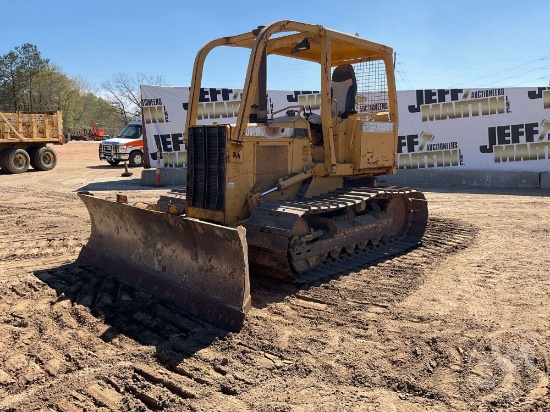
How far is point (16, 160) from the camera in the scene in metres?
19.3

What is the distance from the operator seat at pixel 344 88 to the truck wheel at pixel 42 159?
16.9 meters

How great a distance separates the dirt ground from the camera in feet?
10.6

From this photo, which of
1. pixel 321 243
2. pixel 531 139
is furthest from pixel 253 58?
pixel 531 139

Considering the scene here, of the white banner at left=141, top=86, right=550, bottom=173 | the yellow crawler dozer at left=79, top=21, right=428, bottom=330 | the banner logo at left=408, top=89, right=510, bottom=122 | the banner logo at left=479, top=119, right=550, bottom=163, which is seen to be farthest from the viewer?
the banner logo at left=408, top=89, right=510, bottom=122

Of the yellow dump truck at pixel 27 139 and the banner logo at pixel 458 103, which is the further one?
the yellow dump truck at pixel 27 139

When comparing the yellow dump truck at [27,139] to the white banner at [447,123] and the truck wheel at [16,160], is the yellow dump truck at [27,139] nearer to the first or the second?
the truck wheel at [16,160]

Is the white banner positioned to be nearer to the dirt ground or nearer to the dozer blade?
the dirt ground

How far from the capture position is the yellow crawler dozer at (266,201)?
4.84 metres

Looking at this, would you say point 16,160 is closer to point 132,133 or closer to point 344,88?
point 132,133

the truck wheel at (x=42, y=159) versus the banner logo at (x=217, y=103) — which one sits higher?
the banner logo at (x=217, y=103)

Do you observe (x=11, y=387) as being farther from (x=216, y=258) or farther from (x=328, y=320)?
(x=328, y=320)

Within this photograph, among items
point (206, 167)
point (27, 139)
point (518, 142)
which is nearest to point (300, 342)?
point (206, 167)

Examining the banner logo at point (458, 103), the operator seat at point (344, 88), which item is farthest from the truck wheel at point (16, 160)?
the operator seat at point (344, 88)

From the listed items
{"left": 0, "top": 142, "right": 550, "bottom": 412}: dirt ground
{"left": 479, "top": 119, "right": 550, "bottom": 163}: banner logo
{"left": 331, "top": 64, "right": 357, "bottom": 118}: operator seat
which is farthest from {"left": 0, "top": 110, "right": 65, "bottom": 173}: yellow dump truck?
{"left": 479, "top": 119, "right": 550, "bottom": 163}: banner logo
